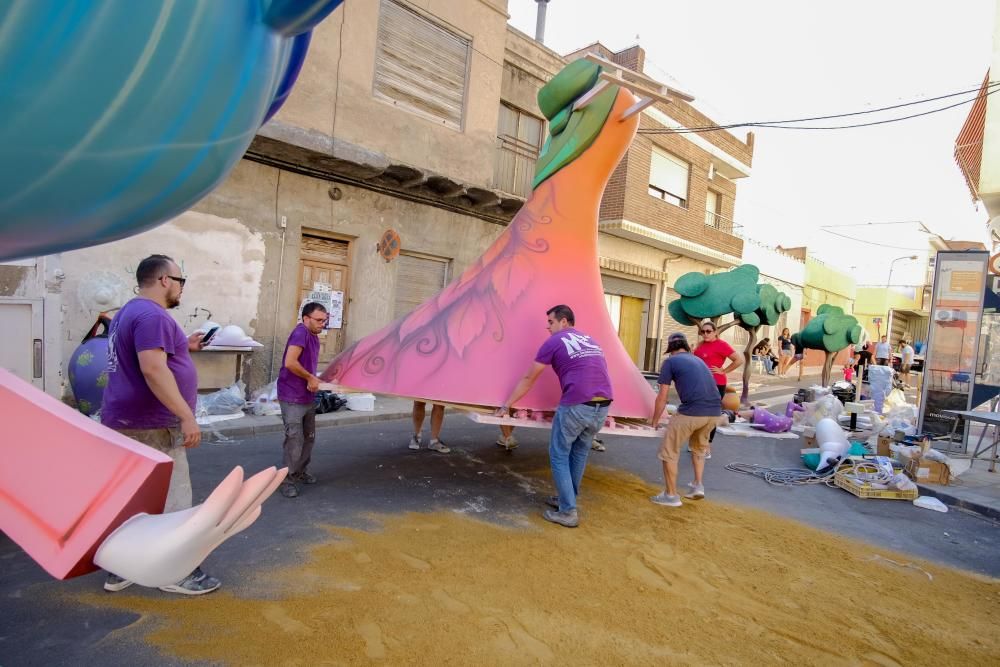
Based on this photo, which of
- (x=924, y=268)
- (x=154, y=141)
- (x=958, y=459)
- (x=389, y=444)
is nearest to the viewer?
(x=154, y=141)

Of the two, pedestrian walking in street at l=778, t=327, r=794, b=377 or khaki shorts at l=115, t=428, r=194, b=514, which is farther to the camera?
pedestrian walking in street at l=778, t=327, r=794, b=377

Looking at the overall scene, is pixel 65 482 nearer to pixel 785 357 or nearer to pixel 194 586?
pixel 194 586

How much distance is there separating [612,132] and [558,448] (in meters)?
2.65

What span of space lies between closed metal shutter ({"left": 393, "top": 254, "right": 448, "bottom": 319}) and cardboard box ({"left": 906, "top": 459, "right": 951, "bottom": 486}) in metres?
7.06

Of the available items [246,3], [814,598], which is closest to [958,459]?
[814,598]

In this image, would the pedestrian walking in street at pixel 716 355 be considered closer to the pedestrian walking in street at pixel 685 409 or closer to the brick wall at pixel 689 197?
the pedestrian walking in street at pixel 685 409

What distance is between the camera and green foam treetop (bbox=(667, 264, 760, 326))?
9555mm

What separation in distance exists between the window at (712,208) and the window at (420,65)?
10.1 meters

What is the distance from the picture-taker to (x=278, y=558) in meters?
3.33

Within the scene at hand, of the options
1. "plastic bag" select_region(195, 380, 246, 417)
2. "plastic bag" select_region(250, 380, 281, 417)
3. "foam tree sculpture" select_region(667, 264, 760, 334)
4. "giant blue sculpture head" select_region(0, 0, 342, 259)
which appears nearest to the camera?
"giant blue sculpture head" select_region(0, 0, 342, 259)

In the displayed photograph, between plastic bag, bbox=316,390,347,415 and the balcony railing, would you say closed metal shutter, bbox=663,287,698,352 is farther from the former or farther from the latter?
plastic bag, bbox=316,390,347,415

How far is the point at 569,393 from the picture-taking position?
409 centimetres

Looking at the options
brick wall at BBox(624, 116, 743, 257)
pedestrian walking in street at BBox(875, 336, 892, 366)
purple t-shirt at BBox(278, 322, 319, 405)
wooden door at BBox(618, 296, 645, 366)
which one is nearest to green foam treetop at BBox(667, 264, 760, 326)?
pedestrian walking in street at BBox(875, 336, 892, 366)

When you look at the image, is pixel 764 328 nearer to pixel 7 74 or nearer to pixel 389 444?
pixel 389 444
